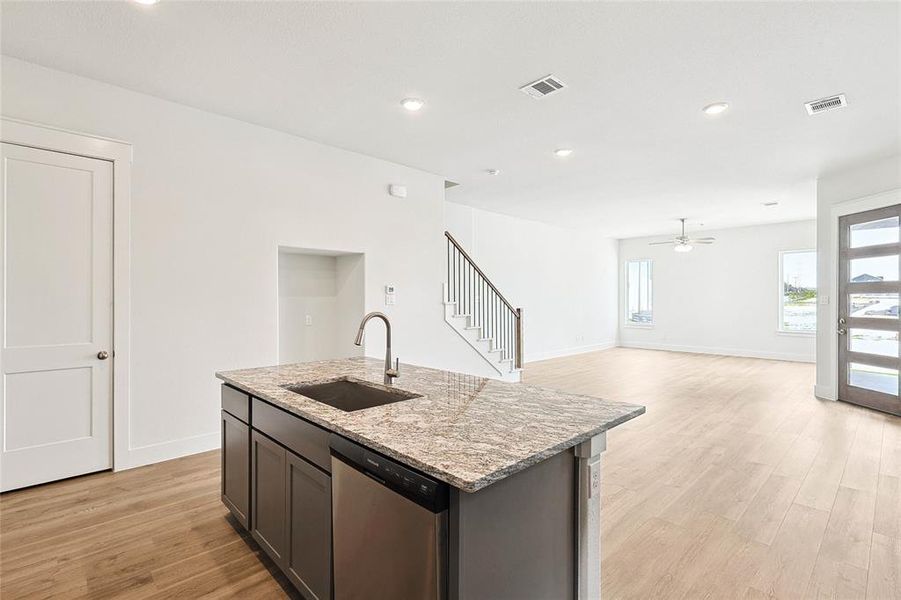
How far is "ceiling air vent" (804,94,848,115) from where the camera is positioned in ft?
11.0

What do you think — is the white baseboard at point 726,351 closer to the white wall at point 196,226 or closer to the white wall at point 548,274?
the white wall at point 548,274

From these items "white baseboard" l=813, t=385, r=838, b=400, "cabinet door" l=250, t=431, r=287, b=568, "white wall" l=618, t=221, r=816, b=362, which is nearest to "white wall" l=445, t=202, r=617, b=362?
"white wall" l=618, t=221, r=816, b=362

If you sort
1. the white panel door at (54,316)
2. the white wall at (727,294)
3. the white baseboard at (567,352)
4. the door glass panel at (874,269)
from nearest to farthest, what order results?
the white panel door at (54,316) → the door glass panel at (874,269) → the white baseboard at (567,352) → the white wall at (727,294)

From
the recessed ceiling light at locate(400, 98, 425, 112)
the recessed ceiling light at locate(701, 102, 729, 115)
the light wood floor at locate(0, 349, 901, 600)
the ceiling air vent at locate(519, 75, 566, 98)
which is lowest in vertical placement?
the light wood floor at locate(0, 349, 901, 600)

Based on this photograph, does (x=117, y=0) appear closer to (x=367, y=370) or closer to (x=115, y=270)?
(x=115, y=270)

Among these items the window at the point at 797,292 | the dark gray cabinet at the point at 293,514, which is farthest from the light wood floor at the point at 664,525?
the window at the point at 797,292

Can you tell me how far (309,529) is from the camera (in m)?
1.75

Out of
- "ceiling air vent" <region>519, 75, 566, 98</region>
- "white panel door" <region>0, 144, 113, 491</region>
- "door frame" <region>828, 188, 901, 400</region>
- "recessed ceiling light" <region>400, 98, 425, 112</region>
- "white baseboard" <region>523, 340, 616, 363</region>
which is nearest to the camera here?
"white panel door" <region>0, 144, 113, 491</region>

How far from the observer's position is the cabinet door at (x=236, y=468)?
225 centimetres

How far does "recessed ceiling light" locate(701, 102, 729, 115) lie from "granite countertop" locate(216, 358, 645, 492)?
2.95 meters

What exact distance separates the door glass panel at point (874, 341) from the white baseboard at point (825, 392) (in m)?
0.58

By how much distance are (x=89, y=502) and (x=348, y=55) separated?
3.31 metres

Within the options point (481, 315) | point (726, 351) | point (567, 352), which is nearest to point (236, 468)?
point (481, 315)

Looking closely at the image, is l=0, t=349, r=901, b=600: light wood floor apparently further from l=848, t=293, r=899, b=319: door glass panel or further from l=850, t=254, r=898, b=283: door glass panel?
l=850, t=254, r=898, b=283: door glass panel
